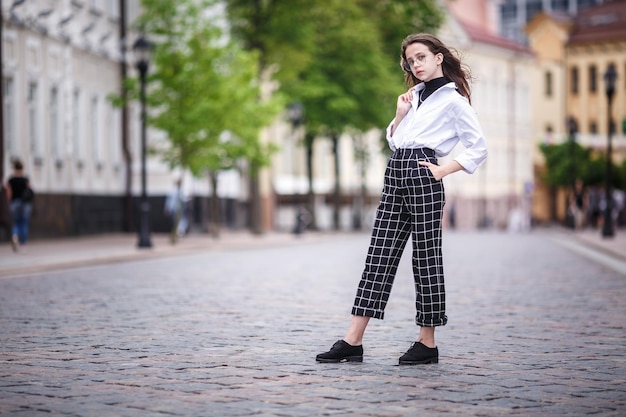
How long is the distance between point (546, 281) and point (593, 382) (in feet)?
36.2

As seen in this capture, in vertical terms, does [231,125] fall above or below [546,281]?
above

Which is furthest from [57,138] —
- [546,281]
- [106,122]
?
[546,281]

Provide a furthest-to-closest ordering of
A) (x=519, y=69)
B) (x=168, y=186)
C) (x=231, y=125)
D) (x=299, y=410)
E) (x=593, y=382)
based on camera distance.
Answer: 1. (x=519, y=69)
2. (x=168, y=186)
3. (x=231, y=125)
4. (x=593, y=382)
5. (x=299, y=410)

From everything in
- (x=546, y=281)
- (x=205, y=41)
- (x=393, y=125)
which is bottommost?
(x=546, y=281)

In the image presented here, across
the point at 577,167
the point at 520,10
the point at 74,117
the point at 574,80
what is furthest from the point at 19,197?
the point at 520,10

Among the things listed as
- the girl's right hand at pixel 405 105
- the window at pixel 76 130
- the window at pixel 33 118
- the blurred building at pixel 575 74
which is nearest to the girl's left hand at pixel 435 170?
the girl's right hand at pixel 405 105

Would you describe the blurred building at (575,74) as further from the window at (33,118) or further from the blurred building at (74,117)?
the window at (33,118)

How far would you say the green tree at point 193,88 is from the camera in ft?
116

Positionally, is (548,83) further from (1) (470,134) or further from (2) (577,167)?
(1) (470,134)

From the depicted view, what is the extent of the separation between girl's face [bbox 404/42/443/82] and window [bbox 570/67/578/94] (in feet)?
296

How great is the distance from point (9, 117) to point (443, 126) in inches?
1043

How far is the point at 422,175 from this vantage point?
8.69 m

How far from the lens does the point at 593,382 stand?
8289 mm

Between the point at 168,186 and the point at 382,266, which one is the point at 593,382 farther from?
the point at 168,186
